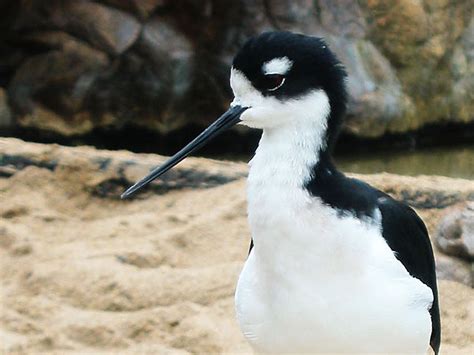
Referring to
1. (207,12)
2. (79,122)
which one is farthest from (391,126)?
(79,122)

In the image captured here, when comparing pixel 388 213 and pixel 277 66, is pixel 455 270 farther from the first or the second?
pixel 277 66

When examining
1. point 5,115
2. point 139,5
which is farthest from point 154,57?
point 5,115

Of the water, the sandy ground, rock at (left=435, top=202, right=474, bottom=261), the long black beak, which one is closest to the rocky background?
the water

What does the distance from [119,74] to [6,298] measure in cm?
255

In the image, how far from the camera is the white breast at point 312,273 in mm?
2149

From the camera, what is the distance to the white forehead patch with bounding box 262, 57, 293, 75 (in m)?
2.18

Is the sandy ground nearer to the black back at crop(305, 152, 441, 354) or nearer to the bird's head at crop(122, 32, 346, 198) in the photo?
the black back at crop(305, 152, 441, 354)

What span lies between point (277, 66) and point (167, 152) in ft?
11.5

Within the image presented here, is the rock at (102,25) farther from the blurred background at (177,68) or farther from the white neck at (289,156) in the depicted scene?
the white neck at (289,156)

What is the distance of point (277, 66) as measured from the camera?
218 centimetres

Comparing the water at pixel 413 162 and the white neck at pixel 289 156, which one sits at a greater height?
the white neck at pixel 289 156

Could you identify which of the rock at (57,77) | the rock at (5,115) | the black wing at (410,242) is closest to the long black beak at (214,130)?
the black wing at (410,242)

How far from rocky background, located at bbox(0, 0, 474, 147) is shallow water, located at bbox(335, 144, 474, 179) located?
17 cm

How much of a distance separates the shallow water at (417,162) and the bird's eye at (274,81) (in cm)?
339
